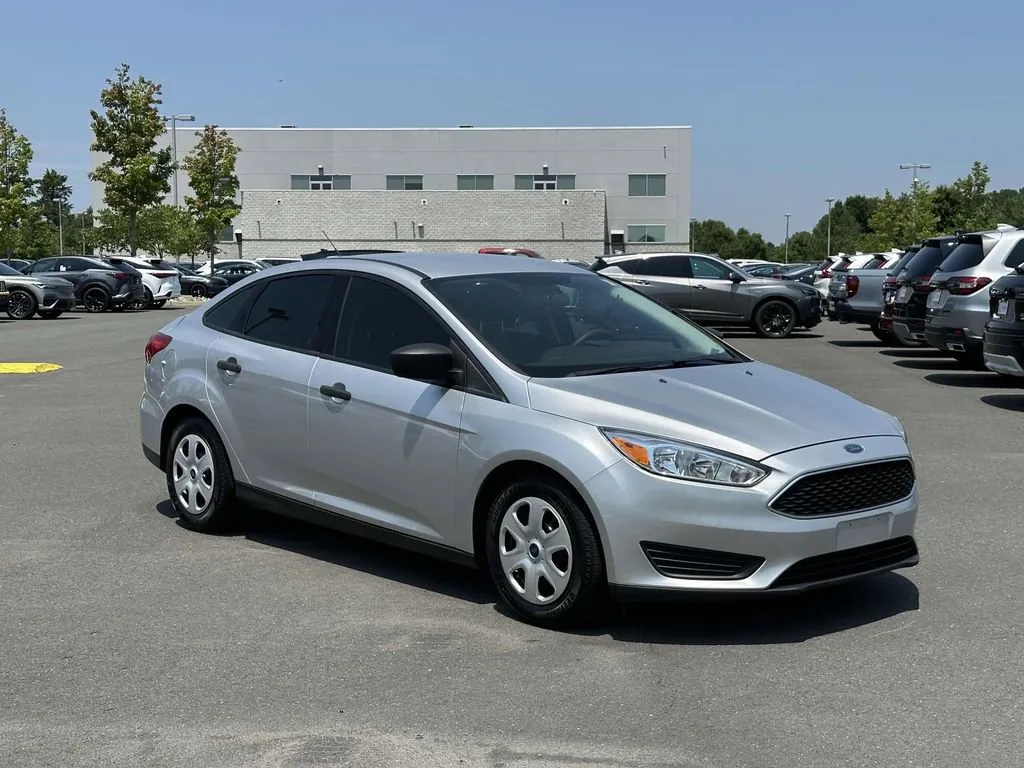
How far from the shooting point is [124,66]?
1900 inches

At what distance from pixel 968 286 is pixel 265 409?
37.2ft

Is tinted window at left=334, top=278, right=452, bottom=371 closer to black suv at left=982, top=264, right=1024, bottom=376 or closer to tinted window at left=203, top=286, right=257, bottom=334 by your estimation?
tinted window at left=203, top=286, right=257, bottom=334

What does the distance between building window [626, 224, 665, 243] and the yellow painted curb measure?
5892 centimetres

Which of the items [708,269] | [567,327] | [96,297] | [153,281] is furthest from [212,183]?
[567,327]

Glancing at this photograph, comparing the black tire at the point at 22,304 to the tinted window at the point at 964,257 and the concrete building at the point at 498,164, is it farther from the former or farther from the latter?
the concrete building at the point at 498,164

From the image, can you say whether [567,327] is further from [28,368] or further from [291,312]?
[28,368]

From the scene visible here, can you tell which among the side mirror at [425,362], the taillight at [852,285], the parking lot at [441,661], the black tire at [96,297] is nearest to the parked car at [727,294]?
the taillight at [852,285]

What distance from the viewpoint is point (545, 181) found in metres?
76.5

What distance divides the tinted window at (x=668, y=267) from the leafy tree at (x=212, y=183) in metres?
34.3

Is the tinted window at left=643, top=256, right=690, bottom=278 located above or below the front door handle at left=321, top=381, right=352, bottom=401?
above

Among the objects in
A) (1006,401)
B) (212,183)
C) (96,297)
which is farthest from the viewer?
(212,183)

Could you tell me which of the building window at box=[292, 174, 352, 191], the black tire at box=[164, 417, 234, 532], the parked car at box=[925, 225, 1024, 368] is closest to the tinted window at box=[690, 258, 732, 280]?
the parked car at box=[925, 225, 1024, 368]

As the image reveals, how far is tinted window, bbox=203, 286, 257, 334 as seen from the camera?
720 centimetres

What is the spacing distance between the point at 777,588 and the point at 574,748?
4.39 feet
